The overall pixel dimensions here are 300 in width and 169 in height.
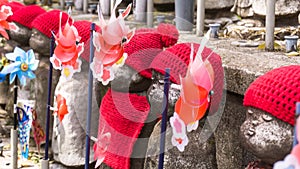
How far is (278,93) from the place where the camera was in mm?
1927

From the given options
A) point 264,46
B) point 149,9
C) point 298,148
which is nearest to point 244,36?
point 264,46

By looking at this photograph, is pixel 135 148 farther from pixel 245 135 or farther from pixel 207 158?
pixel 245 135

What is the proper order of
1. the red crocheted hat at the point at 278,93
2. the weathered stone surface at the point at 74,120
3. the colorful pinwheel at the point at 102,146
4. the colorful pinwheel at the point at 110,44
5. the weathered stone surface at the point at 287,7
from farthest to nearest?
the weathered stone surface at the point at 74,120, the weathered stone surface at the point at 287,7, the colorful pinwheel at the point at 102,146, the colorful pinwheel at the point at 110,44, the red crocheted hat at the point at 278,93

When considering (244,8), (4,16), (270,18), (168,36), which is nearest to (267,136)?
(168,36)

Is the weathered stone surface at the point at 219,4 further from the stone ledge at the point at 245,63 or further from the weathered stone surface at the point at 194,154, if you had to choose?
the weathered stone surface at the point at 194,154

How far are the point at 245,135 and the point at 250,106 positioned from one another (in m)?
0.09

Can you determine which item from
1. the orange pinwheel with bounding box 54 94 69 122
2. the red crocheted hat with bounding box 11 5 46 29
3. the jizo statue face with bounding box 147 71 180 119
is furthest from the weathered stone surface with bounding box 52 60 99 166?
the jizo statue face with bounding box 147 71 180 119

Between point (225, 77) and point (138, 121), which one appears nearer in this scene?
point (225, 77)

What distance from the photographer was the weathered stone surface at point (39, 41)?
3759mm

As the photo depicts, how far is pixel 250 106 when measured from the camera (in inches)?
79.4

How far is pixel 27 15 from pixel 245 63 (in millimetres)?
1859

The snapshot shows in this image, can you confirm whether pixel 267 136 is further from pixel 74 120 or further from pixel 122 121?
pixel 74 120

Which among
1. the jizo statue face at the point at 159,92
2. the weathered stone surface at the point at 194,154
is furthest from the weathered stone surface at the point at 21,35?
the weathered stone surface at the point at 194,154

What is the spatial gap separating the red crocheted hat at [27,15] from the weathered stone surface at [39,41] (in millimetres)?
223
